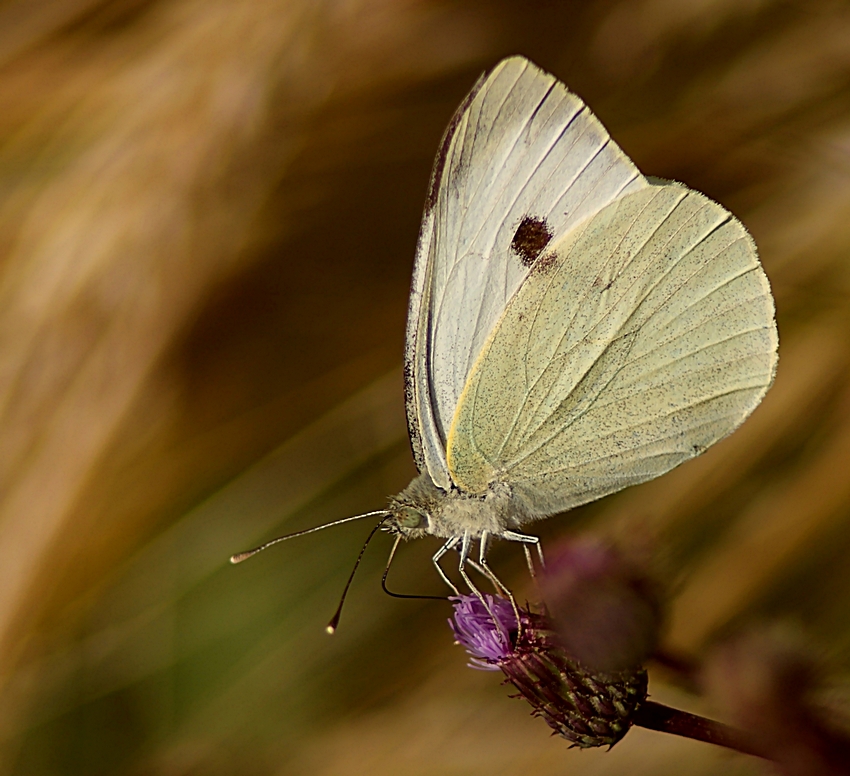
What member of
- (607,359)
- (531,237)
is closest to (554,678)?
(607,359)

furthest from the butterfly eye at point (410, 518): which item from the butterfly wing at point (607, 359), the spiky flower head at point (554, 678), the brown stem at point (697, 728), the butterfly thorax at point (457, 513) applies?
the brown stem at point (697, 728)

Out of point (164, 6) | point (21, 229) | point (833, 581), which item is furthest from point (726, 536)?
point (164, 6)

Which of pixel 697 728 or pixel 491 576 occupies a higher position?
pixel 491 576

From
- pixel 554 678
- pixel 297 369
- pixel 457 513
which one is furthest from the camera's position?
pixel 297 369

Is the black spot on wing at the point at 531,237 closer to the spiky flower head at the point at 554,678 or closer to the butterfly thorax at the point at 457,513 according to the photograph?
the butterfly thorax at the point at 457,513

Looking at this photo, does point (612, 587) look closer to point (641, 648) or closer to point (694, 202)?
point (641, 648)

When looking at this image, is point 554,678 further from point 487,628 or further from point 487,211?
point 487,211
